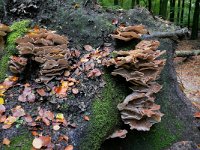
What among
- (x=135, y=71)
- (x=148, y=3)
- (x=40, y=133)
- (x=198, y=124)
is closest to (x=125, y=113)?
(x=135, y=71)

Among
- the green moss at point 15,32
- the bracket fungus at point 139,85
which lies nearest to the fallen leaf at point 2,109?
the green moss at point 15,32

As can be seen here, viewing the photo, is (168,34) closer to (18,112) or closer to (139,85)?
(139,85)

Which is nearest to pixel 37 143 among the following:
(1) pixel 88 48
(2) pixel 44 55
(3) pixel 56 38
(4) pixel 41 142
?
(4) pixel 41 142

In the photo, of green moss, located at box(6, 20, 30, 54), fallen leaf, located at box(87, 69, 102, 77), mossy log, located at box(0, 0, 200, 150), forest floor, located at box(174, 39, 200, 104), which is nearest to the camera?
mossy log, located at box(0, 0, 200, 150)

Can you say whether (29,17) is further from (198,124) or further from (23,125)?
(198,124)

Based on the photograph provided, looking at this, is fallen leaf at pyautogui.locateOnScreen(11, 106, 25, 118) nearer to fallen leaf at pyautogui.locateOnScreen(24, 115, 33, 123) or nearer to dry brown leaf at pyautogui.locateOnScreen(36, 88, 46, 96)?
fallen leaf at pyautogui.locateOnScreen(24, 115, 33, 123)

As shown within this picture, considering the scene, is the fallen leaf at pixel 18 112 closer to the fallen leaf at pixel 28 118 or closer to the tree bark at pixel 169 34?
the fallen leaf at pixel 28 118

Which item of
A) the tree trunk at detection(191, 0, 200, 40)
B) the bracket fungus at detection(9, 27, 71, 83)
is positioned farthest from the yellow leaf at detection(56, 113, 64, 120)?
the tree trunk at detection(191, 0, 200, 40)
